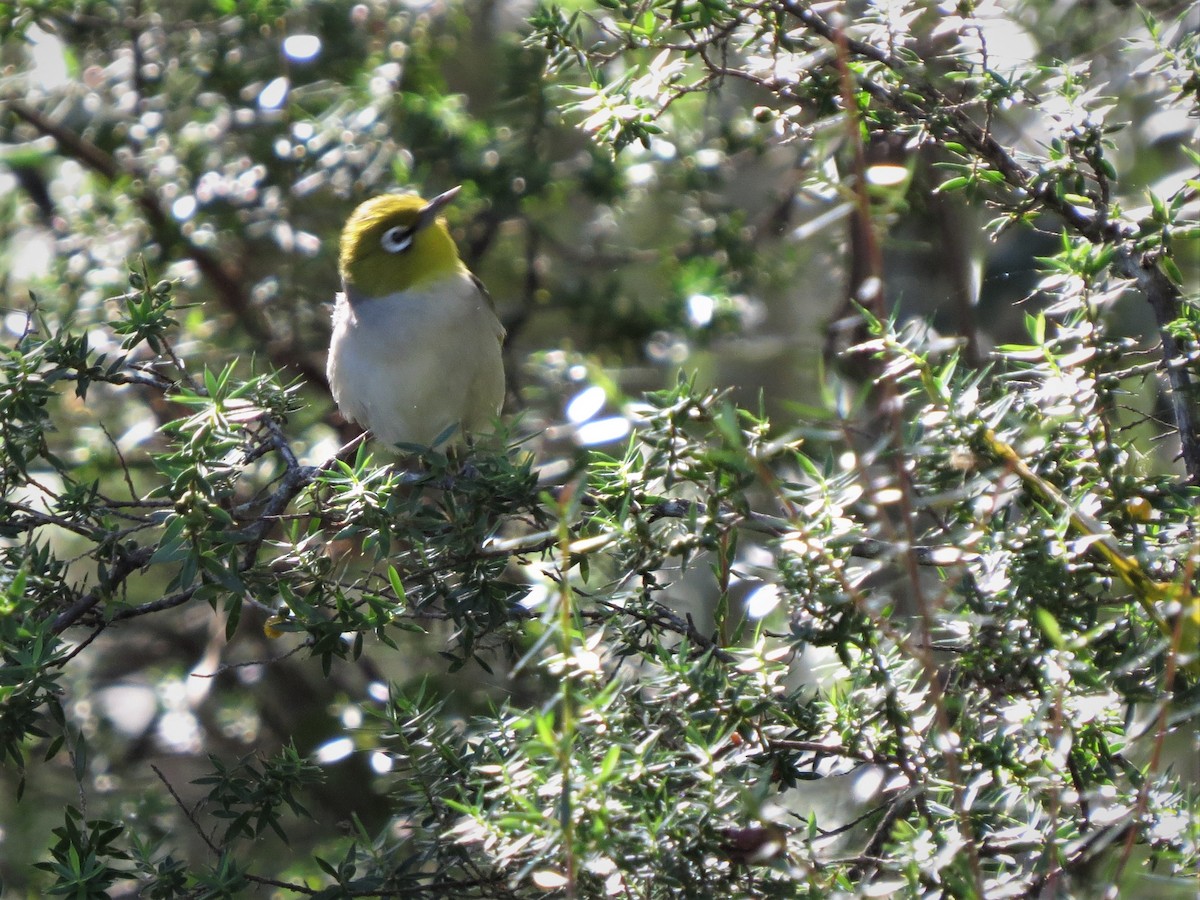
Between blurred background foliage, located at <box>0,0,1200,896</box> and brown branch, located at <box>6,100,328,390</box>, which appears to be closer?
blurred background foliage, located at <box>0,0,1200,896</box>

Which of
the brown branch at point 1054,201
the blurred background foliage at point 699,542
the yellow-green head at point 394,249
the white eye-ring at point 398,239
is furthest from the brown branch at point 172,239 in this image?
the brown branch at point 1054,201

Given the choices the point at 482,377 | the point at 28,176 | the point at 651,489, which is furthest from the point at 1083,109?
the point at 28,176

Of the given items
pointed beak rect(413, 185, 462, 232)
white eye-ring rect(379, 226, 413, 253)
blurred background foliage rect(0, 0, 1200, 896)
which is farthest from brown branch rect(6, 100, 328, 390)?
pointed beak rect(413, 185, 462, 232)

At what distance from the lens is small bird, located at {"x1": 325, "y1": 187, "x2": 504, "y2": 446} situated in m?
3.76

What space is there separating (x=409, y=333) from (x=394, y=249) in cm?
32

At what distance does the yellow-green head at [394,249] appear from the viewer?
3879mm

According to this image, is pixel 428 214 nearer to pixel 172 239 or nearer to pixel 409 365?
pixel 409 365

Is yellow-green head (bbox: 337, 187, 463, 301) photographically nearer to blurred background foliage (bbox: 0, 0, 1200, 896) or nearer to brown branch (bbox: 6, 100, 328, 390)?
blurred background foliage (bbox: 0, 0, 1200, 896)

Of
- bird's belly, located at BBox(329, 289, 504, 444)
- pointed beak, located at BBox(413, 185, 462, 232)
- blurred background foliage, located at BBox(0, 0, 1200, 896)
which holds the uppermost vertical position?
blurred background foliage, located at BBox(0, 0, 1200, 896)

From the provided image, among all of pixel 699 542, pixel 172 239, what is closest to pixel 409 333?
pixel 172 239

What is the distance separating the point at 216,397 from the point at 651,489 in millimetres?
717

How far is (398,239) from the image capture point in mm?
3889

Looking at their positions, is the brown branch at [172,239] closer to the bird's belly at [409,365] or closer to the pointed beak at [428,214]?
the bird's belly at [409,365]

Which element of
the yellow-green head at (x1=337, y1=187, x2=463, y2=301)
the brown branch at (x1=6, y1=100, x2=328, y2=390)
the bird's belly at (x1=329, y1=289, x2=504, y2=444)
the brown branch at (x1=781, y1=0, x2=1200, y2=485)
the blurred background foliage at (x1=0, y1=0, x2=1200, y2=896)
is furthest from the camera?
the brown branch at (x1=6, y1=100, x2=328, y2=390)
